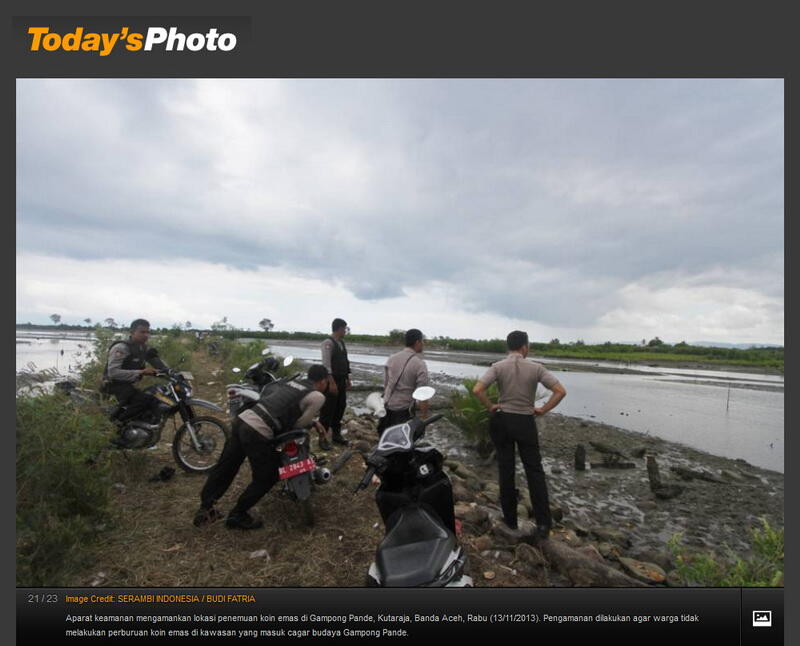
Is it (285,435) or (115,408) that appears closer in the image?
(285,435)

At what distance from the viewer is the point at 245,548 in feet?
11.8

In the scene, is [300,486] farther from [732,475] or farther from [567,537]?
[732,475]

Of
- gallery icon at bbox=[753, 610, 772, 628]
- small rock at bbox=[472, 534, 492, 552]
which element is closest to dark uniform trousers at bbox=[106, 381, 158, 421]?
small rock at bbox=[472, 534, 492, 552]

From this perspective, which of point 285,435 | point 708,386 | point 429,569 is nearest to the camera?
point 429,569

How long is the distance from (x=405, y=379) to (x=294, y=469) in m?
2.03

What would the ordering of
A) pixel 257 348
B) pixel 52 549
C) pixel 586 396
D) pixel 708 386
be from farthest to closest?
pixel 708 386 < pixel 257 348 < pixel 586 396 < pixel 52 549

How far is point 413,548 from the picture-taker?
2.48 m

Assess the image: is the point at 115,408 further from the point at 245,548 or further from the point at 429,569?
the point at 429,569

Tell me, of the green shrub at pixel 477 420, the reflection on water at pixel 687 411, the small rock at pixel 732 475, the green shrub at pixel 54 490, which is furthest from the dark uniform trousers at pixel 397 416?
the small rock at pixel 732 475

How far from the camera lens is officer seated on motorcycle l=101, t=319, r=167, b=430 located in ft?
16.8
